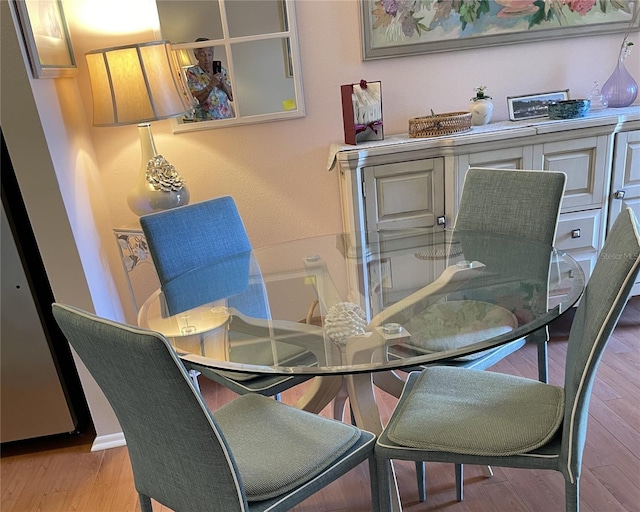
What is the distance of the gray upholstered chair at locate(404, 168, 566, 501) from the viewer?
172 cm

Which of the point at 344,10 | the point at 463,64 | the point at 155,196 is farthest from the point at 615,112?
the point at 155,196

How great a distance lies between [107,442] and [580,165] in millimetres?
2395

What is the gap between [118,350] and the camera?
92cm

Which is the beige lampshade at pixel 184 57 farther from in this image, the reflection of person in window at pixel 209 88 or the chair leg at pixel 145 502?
the chair leg at pixel 145 502

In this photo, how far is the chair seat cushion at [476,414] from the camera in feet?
3.94

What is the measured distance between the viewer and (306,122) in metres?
2.54

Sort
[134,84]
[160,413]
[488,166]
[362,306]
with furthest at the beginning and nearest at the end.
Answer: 1. [488,166]
2. [134,84]
3. [362,306]
4. [160,413]

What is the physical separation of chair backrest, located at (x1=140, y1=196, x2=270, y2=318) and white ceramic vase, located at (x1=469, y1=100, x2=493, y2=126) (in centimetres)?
124

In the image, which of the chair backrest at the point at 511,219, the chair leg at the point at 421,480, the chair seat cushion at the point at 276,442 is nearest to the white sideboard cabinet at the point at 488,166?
the chair backrest at the point at 511,219

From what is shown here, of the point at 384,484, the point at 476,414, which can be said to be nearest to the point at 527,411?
the point at 476,414

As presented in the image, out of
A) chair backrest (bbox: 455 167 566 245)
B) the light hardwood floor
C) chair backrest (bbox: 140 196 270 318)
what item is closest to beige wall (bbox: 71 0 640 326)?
chair backrest (bbox: 140 196 270 318)

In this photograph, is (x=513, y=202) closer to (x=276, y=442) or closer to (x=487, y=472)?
(x=487, y=472)

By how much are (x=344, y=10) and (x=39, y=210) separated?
5.19ft

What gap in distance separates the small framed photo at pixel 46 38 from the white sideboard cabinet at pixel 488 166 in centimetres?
116
